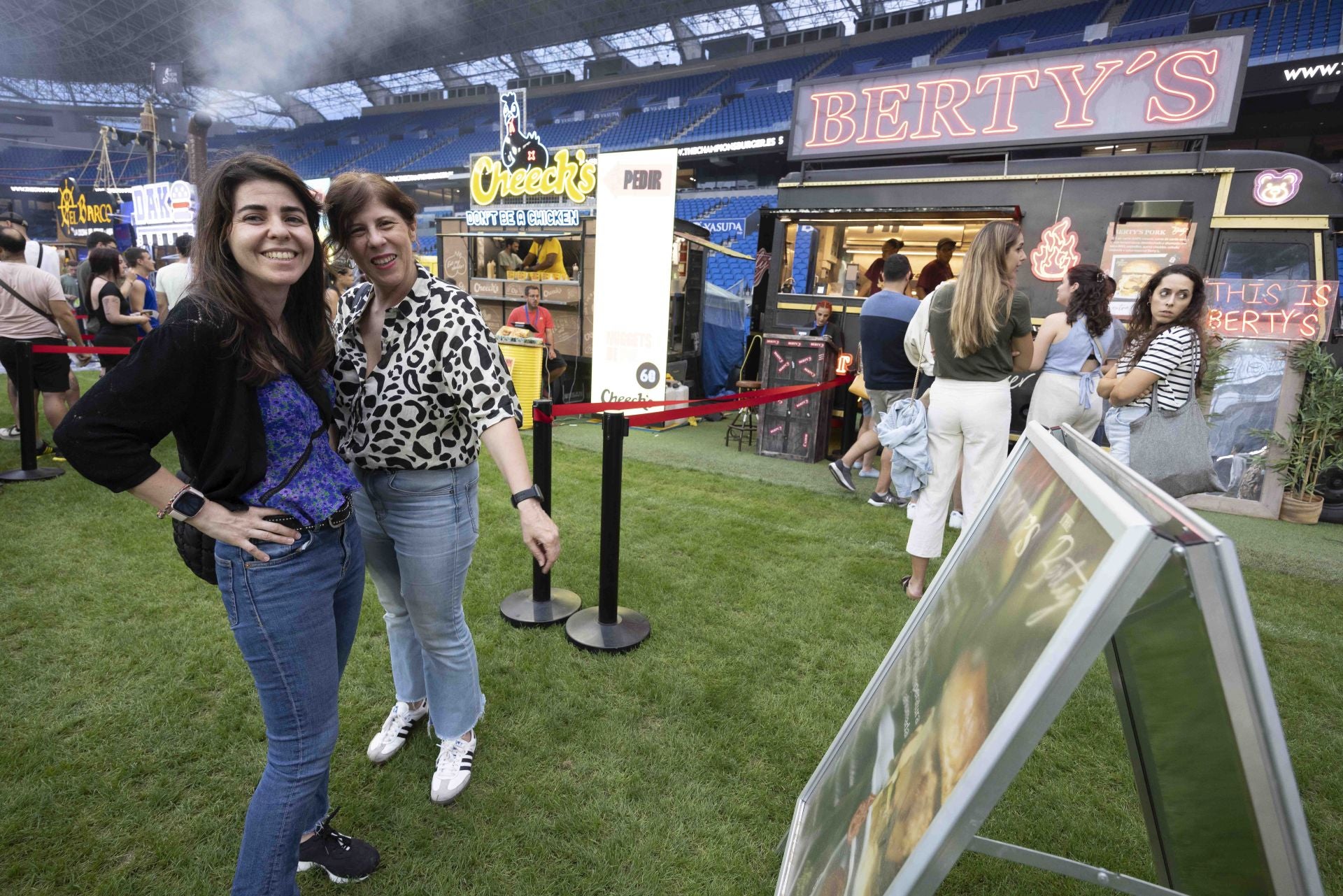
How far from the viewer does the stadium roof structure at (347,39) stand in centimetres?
2628

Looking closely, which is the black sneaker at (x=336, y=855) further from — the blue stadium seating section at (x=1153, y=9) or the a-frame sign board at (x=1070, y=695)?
the blue stadium seating section at (x=1153, y=9)

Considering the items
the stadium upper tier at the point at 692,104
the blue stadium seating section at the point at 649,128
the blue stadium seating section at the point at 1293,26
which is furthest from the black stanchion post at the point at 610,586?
the blue stadium seating section at the point at 649,128

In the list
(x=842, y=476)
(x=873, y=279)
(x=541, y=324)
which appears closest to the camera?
(x=842, y=476)

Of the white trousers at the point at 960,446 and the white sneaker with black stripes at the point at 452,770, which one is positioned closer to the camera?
the white sneaker with black stripes at the point at 452,770

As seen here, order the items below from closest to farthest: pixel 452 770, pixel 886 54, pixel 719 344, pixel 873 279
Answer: pixel 452 770, pixel 873 279, pixel 719 344, pixel 886 54

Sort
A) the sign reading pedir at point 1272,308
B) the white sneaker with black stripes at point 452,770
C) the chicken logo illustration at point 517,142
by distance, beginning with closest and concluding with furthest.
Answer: the white sneaker with black stripes at point 452,770
the sign reading pedir at point 1272,308
the chicken logo illustration at point 517,142

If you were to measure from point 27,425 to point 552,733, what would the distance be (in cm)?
536

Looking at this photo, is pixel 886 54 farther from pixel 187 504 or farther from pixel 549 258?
pixel 187 504

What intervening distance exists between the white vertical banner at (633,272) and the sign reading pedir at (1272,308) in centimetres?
482

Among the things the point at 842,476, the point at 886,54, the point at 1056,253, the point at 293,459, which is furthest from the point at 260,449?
the point at 886,54

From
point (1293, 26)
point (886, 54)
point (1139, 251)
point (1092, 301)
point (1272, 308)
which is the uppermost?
point (886, 54)

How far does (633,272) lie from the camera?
262 inches

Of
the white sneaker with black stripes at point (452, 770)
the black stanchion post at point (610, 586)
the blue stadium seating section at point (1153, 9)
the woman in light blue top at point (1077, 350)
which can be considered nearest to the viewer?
the white sneaker with black stripes at point (452, 770)

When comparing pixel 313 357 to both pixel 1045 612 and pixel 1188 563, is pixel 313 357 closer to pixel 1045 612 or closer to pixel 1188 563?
pixel 1045 612
